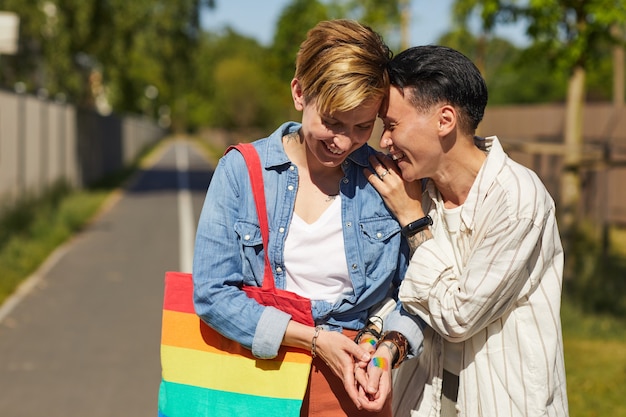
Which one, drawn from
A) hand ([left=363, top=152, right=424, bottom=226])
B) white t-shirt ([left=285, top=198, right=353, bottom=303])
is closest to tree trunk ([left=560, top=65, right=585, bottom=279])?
hand ([left=363, top=152, right=424, bottom=226])

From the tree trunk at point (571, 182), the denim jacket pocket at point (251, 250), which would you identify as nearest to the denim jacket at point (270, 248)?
the denim jacket pocket at point (251, 250)

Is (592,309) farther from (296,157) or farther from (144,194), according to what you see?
(144,194)

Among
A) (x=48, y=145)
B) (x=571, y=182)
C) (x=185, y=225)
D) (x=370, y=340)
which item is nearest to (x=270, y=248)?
(x=370, y=340)

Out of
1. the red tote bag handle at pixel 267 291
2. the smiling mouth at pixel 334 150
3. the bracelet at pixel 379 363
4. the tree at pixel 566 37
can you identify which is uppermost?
the tree at pixel 566 37

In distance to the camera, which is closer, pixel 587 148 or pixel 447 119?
pixel 447 119

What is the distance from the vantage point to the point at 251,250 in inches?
103

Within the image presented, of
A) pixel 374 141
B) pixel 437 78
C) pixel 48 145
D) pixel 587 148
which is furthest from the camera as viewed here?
pixel 48 145

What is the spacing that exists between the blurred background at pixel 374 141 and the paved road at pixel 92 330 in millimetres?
746

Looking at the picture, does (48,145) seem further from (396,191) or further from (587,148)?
(396,191)

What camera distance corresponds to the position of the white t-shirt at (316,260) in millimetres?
2643

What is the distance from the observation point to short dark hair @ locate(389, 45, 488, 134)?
2584 mm

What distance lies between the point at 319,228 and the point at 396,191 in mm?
251

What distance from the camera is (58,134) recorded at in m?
20.3

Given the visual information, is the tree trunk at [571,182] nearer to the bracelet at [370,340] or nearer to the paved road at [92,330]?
the paved road at [92,330]
